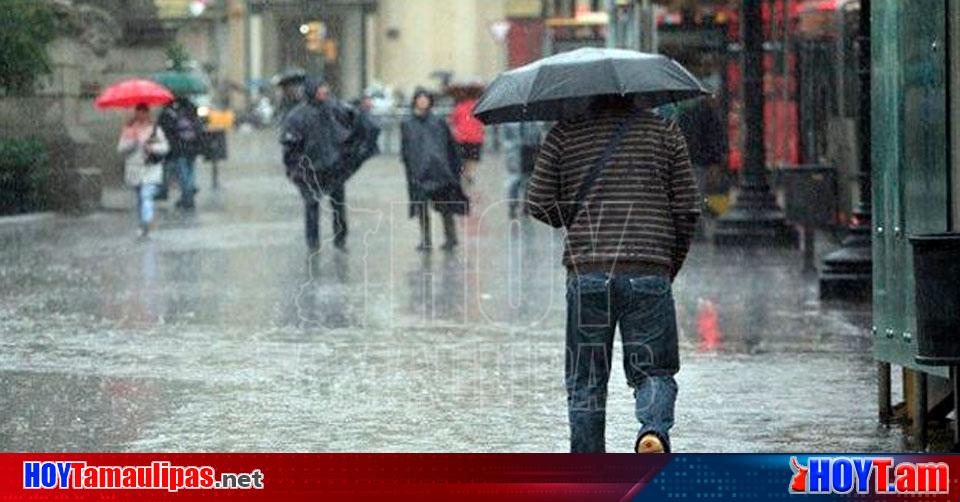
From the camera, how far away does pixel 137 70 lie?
126 ft

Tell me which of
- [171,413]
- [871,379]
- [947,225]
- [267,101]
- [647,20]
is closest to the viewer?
[947,225]

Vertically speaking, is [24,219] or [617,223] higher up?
[617,223]

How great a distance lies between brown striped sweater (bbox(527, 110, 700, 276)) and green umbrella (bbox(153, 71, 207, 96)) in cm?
A: 2689

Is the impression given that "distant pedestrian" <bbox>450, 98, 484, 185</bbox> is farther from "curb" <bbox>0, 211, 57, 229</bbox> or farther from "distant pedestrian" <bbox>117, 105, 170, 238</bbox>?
"curb" <bbox>0, 211, 57, 229</bbox>

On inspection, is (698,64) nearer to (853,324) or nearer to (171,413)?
(853,324)

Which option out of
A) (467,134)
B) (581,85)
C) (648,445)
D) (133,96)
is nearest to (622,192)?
(581,85)

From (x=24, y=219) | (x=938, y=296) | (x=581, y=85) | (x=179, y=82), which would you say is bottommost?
(x=24, y=219)

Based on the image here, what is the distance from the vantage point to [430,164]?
24.4 m

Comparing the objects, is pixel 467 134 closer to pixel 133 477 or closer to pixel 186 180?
pixel 186 180

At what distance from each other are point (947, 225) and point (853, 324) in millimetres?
6463

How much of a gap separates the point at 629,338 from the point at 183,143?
961 inches

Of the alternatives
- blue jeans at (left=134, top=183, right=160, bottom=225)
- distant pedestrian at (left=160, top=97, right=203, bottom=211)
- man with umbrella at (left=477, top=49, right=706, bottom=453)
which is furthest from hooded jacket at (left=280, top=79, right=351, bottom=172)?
man with umbrella at (left=477, top=49, right=706, bottom=453)

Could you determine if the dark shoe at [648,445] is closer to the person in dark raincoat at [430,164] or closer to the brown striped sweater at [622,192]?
the brown striped sweater at [622,192]

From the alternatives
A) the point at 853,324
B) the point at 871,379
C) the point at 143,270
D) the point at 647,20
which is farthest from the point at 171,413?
the point at 647,20
